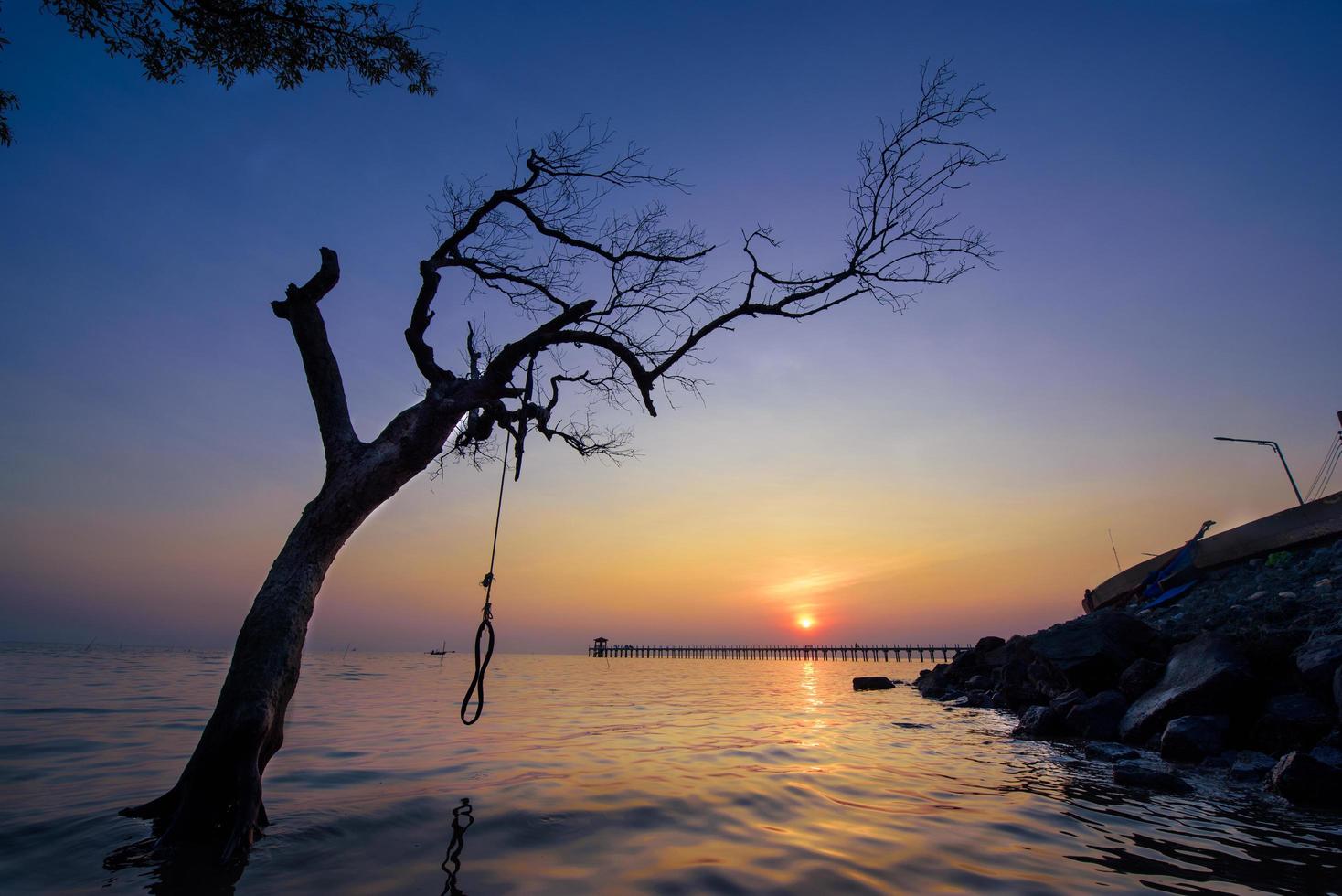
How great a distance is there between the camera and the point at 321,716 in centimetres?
1145

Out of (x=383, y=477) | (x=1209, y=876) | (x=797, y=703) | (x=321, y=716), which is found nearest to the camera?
(x=1209, y=876)

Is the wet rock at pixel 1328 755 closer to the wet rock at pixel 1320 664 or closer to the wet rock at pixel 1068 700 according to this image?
the wet rock at pixel 1320 664

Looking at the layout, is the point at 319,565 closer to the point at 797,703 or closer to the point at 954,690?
the point at 797,703

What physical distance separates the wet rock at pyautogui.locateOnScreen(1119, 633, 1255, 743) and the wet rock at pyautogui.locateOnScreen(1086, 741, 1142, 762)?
1.42 feet

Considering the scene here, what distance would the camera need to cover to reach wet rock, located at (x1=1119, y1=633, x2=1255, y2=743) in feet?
26.0

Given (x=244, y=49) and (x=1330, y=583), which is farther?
(x=1330, y=583)

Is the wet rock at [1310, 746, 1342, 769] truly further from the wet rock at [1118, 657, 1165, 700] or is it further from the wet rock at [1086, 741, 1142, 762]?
the wet rock at [1118, 657, 1165, 700]

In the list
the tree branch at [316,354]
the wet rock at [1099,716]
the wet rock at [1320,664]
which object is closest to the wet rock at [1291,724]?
the wet rock at [1320,664]

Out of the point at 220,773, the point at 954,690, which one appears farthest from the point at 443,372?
the point at 954,690

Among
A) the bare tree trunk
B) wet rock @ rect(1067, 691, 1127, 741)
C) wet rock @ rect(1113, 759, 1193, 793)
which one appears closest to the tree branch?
the bare tree trunk

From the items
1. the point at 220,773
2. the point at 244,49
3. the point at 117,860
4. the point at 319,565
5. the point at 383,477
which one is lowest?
the point at 117,860

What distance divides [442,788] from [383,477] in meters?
2.89

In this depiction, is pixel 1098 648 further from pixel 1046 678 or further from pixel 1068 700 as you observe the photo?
pixel 1046 678

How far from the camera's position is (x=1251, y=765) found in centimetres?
657
